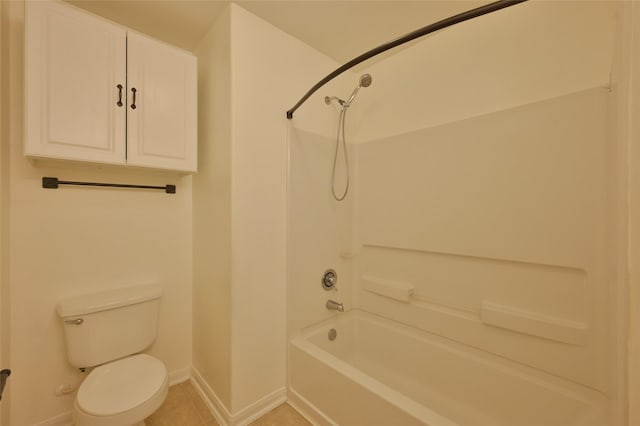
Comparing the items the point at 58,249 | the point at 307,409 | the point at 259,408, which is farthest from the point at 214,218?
the point at 307,409

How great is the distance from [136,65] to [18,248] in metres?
1.14

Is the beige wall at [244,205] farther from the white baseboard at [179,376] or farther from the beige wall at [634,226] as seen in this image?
the beige wall at [634,226]

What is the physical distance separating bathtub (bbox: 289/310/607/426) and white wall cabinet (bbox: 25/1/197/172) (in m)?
1.47

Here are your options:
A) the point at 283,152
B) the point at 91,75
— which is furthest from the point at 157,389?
the point at 91,75

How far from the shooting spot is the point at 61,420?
4.52 feet

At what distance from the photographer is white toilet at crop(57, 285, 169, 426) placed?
3.55 feet

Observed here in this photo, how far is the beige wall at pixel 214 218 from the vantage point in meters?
1.44

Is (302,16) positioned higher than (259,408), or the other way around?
(302,16)

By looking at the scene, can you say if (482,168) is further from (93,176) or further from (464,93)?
(93,176)

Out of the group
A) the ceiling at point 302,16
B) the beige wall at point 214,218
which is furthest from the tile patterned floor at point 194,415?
the ceiling at point 302,16

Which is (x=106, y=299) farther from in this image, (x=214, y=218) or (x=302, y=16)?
(x=302, y=16)

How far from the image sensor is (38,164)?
4.33 ft

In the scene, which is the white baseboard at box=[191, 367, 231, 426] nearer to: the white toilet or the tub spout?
the white toilet

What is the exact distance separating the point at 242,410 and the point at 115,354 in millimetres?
794
